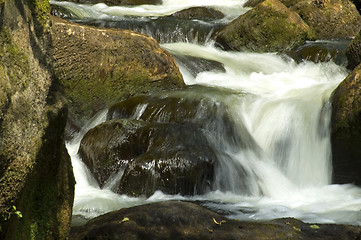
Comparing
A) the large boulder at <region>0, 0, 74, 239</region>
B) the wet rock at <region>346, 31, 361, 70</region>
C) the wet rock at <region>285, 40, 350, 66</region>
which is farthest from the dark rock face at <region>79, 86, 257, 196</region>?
the wet rock at <region>285, 40, 350, 66</region>

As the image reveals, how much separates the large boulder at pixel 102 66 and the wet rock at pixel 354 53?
3.78 metres

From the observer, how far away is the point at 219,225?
355 centimetres

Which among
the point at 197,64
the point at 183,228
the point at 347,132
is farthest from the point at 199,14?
the point at 183,228

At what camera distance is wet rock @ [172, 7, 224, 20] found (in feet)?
54.7

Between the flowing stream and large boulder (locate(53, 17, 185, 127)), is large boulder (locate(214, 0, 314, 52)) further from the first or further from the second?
large boulder (locate(53, 17, 185, 127))

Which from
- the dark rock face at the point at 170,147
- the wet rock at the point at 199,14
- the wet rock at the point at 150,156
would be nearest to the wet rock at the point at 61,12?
the wet rock at the point at 199,14

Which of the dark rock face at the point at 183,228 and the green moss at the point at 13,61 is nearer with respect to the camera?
the green moss at the point at 13,61

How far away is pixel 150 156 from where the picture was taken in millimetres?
6336

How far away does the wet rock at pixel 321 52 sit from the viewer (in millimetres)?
11438

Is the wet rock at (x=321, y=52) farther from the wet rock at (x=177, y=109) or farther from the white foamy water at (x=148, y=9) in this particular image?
the wet rock at (x=177, y=109)

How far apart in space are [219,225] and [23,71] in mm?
1740

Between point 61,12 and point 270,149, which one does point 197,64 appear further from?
point 61,12

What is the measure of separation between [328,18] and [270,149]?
798 centimetres

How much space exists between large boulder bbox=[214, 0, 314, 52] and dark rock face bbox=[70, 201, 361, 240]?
9469mm
